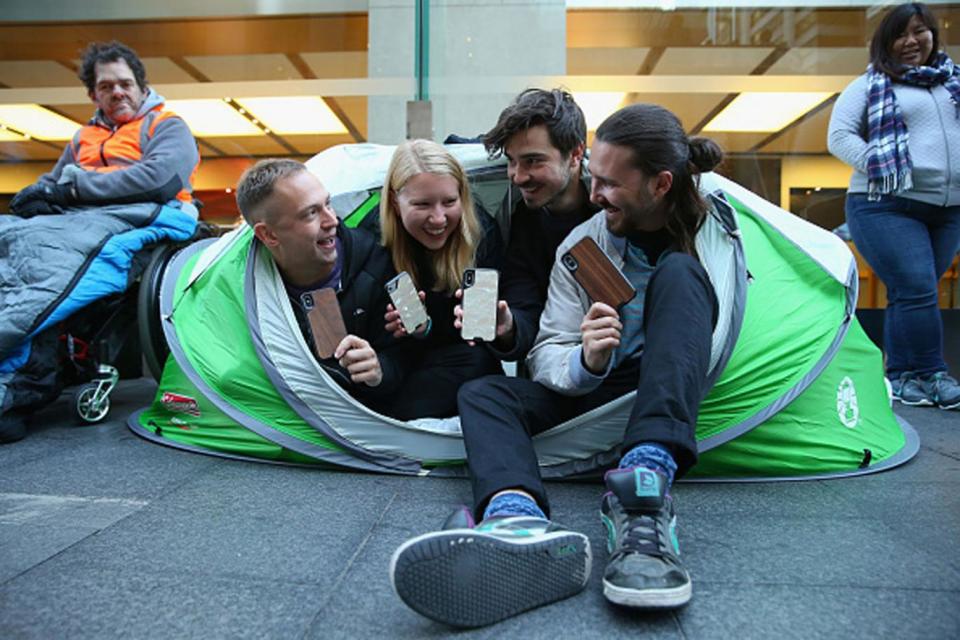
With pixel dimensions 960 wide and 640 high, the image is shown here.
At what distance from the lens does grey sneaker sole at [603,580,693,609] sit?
852mm

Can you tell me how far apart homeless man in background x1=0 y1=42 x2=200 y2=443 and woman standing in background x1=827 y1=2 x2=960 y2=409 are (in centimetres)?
222

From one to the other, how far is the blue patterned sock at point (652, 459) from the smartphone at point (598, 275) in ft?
1.10

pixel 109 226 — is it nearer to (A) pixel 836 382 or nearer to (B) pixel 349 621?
(B) pixel 349 621

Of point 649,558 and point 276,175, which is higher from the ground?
point 276,175

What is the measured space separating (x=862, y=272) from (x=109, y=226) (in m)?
3.09

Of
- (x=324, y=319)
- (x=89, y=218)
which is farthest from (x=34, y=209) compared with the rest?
(x=324, y=319)

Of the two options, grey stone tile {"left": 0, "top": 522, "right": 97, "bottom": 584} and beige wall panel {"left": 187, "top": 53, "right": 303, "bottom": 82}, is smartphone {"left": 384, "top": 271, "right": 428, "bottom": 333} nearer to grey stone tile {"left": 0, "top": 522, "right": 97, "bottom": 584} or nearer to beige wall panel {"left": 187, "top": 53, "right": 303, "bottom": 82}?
grey stone tile {"left": 0, "top": 522, "right": 97, "bottom": 584}

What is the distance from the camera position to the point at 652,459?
1043 mm

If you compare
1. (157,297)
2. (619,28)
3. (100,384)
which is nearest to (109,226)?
(157,297)

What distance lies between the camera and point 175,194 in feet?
7.65

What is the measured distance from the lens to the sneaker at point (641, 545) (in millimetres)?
861

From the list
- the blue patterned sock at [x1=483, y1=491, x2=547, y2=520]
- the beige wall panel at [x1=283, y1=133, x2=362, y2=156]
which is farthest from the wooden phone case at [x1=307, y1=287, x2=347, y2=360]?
the beige wall panel at [x1=283, y1=133, x2=362, y2=156]

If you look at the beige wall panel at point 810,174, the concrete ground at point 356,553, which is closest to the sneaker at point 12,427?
the concrete ground at point 356,553

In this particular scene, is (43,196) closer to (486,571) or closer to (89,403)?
(89,403)
